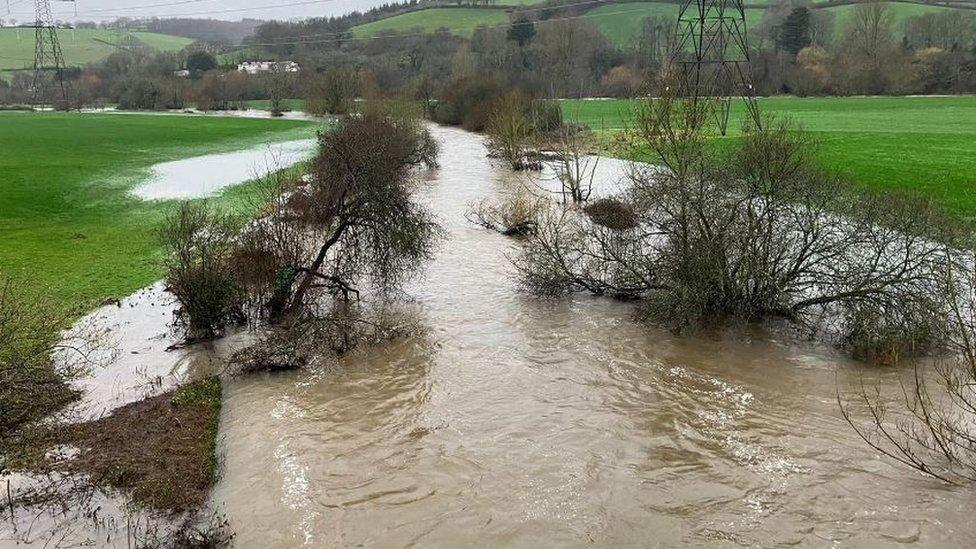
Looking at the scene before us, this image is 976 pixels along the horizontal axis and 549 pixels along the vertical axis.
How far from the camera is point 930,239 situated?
57.6 ft

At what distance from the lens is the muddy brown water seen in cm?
1138

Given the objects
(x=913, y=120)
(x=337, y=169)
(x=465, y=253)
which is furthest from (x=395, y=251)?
(x=913, y=120)

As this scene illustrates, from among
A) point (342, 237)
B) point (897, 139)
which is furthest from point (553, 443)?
point (897, 139)

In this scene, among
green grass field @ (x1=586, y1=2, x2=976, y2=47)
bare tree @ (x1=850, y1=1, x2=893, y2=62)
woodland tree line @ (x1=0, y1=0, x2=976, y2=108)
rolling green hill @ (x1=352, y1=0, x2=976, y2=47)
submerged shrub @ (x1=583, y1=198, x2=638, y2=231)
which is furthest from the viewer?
rolling green hill @ (x1=352, y1=0, x2=976, y2=47)

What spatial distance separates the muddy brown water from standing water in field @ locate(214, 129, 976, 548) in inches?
1.7

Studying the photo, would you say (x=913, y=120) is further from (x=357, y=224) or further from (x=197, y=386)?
(x=197, y=386)

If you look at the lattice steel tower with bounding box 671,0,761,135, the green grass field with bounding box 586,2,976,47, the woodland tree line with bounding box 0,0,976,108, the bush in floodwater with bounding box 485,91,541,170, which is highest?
the green grass field with bounding box 586,2,976,47

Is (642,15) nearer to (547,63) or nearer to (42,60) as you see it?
(547,63)

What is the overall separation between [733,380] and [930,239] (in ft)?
21.6

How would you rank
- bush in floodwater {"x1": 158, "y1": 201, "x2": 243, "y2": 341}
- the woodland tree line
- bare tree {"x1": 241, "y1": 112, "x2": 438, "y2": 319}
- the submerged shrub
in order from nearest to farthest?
bush in floodwater {"x1": 158, "y1": 201, "x2": 243, "y2": 341} < bare tree {"x1": 241, "y1": 112, "x2": 438, "y2": 319} < the submerged shrub < the woodland tree line

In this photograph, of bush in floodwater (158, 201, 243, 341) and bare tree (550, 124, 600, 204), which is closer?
bush in floodwater (158, 201, 243, 341)

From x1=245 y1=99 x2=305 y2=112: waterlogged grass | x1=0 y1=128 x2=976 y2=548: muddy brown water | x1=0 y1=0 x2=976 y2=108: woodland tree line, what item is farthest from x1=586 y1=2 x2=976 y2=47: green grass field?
x1=0 y1=128 x2=976 y2=548: muddy brown water

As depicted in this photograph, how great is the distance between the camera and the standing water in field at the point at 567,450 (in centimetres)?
1137

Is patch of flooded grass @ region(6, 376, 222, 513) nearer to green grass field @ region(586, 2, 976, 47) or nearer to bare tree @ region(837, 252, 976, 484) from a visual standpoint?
bare tree @ region(837, 252, 976, 484)
